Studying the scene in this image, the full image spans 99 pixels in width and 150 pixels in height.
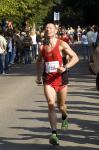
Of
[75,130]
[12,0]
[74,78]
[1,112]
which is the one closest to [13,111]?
[1,112]

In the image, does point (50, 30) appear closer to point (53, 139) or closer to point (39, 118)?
point (53, 139)

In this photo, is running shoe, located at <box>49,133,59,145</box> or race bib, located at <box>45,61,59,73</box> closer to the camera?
running shoe, located at <box>49,133,59,145</box>

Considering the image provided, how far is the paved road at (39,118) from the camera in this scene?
32.0 ft

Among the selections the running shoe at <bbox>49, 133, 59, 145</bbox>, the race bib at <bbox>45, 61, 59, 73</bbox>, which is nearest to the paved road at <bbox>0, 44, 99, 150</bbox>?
the running shoe at <bbox>49, 133, 59, 145</bbox>

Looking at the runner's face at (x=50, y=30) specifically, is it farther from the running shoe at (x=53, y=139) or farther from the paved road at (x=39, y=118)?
the paved road at (x=39, y=118)

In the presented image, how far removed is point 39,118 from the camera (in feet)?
40.7

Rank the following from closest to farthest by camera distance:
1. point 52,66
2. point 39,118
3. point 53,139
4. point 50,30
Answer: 1. point 53,139
2. point 50,30
3. point 52,66
4. point 39,118

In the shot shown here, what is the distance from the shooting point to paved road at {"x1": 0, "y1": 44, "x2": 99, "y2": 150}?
9.74m

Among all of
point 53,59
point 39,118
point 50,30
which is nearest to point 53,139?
point 53,59

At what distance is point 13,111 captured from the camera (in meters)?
13.6

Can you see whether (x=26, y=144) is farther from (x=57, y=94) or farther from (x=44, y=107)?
(x=44, y=107)

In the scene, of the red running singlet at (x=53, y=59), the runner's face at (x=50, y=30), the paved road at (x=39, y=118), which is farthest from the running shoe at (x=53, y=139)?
the runner's face at (x=50, y=30)

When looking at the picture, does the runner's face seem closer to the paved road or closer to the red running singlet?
the red running singlet

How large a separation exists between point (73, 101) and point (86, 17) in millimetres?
43446
